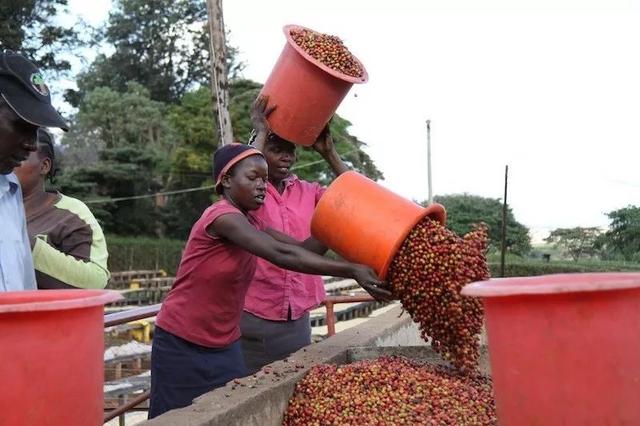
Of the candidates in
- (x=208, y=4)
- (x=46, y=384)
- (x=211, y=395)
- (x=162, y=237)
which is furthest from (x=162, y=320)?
(x=162, y=237)

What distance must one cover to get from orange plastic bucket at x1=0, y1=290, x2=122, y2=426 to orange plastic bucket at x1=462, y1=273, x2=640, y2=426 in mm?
893

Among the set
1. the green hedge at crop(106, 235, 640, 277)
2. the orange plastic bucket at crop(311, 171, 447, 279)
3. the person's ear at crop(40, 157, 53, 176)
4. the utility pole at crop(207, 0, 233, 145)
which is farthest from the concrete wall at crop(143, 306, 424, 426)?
the green hedge at crop(106, 235, 640, 277)

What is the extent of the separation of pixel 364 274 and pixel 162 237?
32447mm

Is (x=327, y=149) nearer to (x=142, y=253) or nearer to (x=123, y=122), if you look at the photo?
(x=142, y=253)

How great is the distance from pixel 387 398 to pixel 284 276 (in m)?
0.99

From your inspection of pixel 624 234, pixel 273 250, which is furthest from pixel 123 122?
pixel 273 250

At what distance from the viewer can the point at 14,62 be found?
6.91 ft

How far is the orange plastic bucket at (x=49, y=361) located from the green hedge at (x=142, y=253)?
2983 centimetres

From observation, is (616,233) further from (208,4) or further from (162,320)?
(208,4)

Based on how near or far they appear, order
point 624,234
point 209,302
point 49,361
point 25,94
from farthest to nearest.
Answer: point 624,234, point 209,302, point 25,94, point 49,361

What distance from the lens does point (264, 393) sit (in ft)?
9.73

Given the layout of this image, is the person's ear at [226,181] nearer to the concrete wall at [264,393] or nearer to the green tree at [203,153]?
the concrete wall at [264,393]

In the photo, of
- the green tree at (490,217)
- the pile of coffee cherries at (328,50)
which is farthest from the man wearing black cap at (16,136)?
the green tree at (490,217)

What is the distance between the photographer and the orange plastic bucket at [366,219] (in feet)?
9.51
